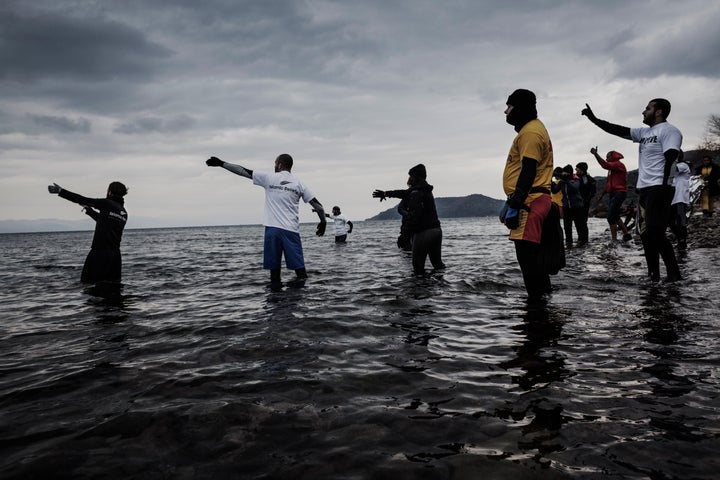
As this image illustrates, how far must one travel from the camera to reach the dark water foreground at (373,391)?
1.87 metres

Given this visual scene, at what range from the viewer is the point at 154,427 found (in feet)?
7.34

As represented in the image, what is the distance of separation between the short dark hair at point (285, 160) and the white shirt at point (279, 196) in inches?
5.6

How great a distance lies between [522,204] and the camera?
183 inches

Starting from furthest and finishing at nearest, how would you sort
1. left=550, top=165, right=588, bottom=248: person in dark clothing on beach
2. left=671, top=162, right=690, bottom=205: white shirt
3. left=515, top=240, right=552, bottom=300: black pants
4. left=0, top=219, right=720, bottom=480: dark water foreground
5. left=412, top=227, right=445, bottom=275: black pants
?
left=550, top=165, right=588, bottom=248: person in dark clothing on beach, left=671, top=162, right=690, bottom=205: white shirt, left=412, top=227, right=445, bottom=275: black pants, left=515, top=240, right=552, bottom=300: black pants, left=0, top=219, right=720, bottom=480: dark water foreground

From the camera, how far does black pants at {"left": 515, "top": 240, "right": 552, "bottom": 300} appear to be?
192 inches

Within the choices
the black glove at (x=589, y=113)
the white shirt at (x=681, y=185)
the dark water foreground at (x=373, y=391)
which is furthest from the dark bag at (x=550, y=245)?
the white shirt at (x=681, y=185)

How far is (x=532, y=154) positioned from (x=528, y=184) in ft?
1.10

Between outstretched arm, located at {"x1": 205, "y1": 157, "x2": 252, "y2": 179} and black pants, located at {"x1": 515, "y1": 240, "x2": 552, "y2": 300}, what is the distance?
4.58 m

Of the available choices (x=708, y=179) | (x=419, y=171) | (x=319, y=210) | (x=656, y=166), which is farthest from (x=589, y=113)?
(x=708, y=179)

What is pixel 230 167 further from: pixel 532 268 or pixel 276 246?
pixel 532 268

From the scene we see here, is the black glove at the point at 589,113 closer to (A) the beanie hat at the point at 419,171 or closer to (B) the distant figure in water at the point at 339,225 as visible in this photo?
(A) the beanie hat at the point at 419,171

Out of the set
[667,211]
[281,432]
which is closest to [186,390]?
[281,432]

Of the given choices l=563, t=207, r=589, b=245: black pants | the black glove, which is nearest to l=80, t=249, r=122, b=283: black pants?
the black glove

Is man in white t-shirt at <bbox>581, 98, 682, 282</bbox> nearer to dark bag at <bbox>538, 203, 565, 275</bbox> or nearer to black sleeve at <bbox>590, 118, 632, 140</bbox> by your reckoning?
black sleeve at <bbox>590, 118, 632, 140</bbox>
